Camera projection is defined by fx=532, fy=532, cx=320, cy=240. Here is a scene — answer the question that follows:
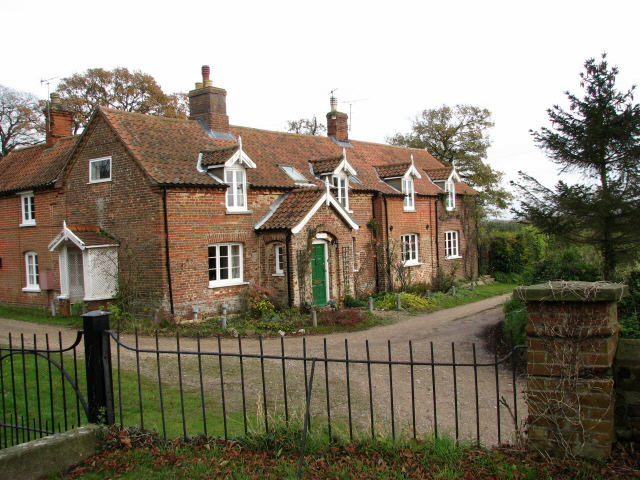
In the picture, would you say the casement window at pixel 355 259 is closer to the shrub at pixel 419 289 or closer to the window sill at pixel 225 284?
the shrub at pixel 419 289

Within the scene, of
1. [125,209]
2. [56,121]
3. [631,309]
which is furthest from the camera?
[56,121]

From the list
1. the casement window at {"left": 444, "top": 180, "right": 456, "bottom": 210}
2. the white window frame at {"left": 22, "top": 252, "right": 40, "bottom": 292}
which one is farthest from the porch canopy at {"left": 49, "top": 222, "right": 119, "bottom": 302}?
the casement window at {"left": 444, "top": 180, "right": 456, "bottom": 210}

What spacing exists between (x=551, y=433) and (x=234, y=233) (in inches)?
624

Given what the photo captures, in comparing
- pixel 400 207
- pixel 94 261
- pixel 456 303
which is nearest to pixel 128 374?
pixel 94 261

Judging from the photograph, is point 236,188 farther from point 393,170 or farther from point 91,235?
point 393,170

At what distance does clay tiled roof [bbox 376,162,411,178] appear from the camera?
86.2 feet

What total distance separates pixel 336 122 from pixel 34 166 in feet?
49.1

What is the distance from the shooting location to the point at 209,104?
21969 mm

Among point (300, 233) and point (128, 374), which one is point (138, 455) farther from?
point (300, 233)

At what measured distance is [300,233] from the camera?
19.5 metres

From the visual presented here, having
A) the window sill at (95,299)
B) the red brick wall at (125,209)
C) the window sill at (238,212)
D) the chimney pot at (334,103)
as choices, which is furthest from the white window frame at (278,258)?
the chimney pot at (334,103)

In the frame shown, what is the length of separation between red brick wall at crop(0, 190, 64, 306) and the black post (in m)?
16.9

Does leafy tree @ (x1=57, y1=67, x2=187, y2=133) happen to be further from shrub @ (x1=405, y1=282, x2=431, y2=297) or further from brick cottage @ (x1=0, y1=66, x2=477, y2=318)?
shrub @ (x1=405, y1=282, x2=431, y2=297)

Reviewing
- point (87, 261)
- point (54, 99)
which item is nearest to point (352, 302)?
point (87, 261)
